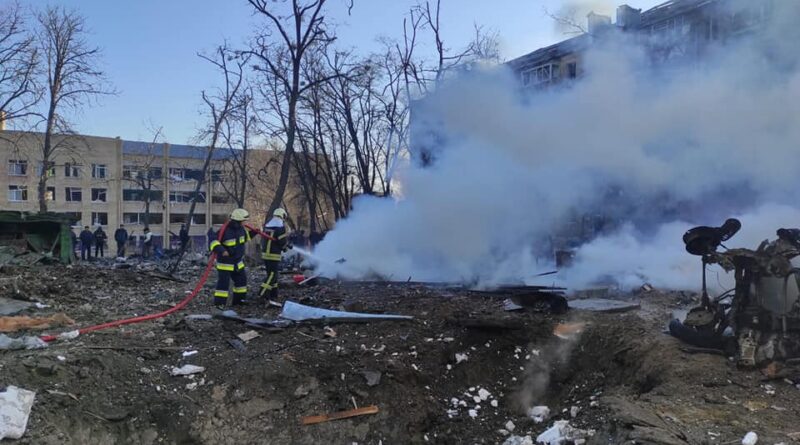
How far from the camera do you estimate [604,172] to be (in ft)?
37.1

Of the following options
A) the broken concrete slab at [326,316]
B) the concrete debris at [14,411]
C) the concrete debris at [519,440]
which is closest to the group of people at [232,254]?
the broken concrete slab at [326,316]

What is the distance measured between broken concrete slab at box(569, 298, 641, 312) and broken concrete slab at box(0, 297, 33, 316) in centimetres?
812

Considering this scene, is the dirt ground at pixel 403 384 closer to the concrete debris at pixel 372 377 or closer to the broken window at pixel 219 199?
the concrete debris at pixel 372 377

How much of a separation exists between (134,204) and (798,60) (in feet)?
188

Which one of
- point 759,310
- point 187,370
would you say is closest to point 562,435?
point 759,310

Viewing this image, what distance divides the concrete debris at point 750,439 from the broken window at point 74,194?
5903 cm

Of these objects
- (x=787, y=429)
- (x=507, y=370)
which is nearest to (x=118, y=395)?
(x=507, y=370)

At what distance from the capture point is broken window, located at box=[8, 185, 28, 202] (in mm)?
49750

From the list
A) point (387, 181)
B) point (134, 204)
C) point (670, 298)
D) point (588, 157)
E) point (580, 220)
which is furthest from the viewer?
point (134, 204)

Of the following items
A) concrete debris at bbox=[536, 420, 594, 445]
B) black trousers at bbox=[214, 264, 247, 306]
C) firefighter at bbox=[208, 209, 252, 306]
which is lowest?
concrete debris at bbox=[536, 420, 594, 445]

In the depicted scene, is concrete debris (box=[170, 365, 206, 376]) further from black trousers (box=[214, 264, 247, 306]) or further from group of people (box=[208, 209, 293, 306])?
black trousers (box=[214, 264, 247, 306])

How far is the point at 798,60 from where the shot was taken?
9.35 meters

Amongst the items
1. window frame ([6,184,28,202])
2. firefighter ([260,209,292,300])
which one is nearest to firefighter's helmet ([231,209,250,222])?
firefighter ([260,209,292,300])

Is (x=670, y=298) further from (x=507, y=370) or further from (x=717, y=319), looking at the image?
(x=507, y=370)
